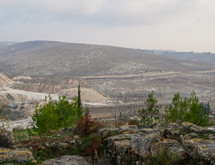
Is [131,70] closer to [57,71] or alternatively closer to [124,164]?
[57,71]

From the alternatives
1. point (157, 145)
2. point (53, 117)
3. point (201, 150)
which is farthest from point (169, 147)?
point (53, 117)

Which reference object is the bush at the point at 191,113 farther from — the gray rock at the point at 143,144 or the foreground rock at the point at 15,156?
the foreground rock at the point at 15,156

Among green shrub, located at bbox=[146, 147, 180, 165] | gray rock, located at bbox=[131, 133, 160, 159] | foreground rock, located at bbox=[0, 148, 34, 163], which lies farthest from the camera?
gray rock, located at bbox=[131, 133, 160, 159]

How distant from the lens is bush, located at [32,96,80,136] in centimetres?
1783

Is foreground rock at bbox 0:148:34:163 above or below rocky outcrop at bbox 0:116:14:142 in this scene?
above

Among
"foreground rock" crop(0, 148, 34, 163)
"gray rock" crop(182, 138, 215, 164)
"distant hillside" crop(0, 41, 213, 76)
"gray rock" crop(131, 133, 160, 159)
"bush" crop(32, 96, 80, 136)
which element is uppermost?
"distant hillside" crop(0, 41, 213, 76)

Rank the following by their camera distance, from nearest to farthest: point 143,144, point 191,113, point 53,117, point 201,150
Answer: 1. point 201,150
2. point 143,144
3. point 191,113
4. point 53,117

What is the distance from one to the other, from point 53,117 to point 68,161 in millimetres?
9896

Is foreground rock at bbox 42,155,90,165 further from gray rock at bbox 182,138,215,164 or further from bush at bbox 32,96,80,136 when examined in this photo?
bush at bbox 32,96,80,136

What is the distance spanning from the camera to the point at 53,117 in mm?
18125

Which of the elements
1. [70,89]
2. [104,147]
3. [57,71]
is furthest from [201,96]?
[57,71]

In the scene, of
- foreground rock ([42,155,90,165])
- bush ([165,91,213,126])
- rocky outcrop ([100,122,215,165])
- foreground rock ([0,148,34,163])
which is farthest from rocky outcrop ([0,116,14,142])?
bush ([165,91,213,126])

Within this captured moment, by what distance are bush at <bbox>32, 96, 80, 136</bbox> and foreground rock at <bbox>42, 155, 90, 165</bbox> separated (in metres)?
8.96

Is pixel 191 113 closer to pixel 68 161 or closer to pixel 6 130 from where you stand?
pixel 68 161
